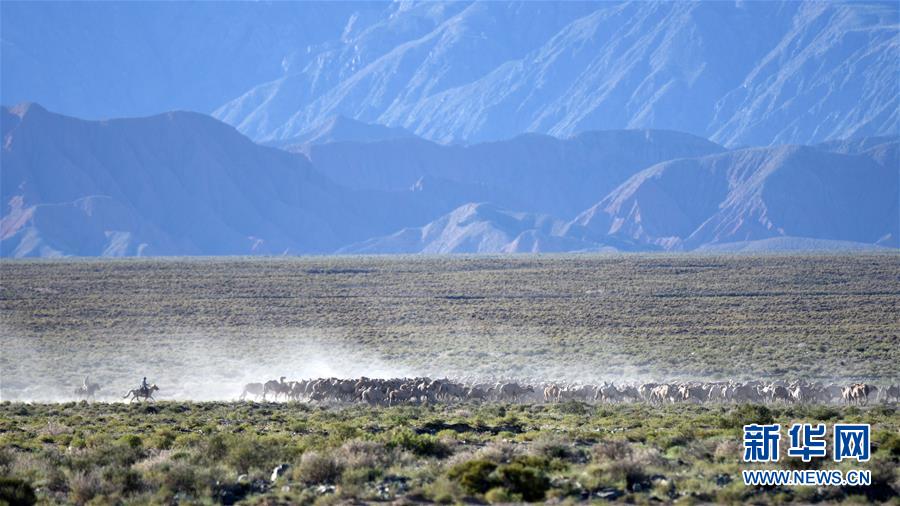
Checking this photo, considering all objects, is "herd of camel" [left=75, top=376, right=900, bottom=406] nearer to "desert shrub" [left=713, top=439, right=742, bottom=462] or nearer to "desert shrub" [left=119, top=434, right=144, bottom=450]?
"desert shrub" [left=119, top=434, right=144, bottom=450]

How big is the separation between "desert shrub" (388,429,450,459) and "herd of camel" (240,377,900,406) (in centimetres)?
1074

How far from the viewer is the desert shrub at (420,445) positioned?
1828cm

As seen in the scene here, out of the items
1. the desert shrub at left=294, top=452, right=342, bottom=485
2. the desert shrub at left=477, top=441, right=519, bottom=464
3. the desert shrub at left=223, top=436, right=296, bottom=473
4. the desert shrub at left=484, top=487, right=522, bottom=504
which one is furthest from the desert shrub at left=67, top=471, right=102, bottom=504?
the desert shrub at left=477, top=441, right=519, bottom=464

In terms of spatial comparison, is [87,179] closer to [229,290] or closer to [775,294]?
[229,290]

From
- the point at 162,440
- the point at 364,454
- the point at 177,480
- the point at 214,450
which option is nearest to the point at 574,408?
the point at 364,454

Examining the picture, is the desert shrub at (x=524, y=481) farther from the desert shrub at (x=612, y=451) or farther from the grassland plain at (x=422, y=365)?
the desert shrub at (x=612, y=451)

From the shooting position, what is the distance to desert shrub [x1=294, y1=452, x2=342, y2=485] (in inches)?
647

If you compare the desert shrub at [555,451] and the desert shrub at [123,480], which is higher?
the desert shrub at [555,451]

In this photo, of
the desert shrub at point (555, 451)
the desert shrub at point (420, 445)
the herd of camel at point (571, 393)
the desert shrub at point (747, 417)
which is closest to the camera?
the desert shrub at point (555, 451)

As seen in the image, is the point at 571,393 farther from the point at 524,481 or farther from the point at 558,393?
the point at 524,481

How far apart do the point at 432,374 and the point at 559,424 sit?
17.9 metres

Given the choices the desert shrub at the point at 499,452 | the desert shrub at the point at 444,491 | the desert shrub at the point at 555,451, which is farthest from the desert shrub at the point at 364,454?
the desert shrub at the point at 555,451

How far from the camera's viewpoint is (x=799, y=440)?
715 inches

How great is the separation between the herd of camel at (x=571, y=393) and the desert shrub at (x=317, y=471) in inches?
510
